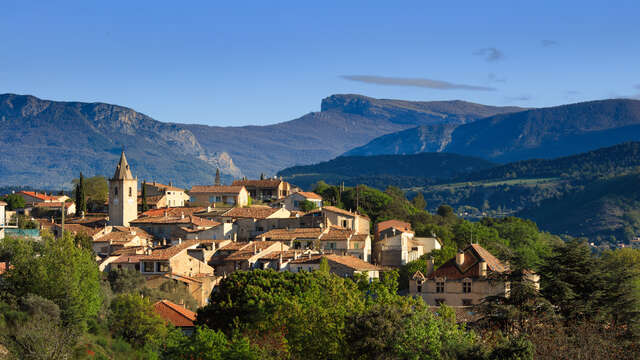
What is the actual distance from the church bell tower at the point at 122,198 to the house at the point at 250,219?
8.78 metres

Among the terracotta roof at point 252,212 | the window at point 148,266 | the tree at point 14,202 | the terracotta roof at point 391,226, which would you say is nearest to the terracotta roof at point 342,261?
the window at point 148,266

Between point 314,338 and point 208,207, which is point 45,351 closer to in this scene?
point 314,338

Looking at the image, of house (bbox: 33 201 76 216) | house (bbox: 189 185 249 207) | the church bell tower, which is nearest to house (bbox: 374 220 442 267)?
house (bbox: 189 185 249 207)

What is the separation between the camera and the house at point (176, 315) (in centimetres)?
5912

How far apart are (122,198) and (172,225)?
8574 millimetres

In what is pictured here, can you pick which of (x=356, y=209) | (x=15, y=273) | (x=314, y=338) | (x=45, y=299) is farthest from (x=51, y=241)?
(x=356, y=209)

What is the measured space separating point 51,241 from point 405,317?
31.8 m

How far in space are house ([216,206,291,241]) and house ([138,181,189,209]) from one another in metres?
17.7

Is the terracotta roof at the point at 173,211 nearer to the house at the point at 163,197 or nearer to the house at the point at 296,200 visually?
the house at the point at 163,197

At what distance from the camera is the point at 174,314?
6109 cm

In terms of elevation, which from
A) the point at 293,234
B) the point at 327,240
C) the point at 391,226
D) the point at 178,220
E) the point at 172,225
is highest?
the point at 178,220

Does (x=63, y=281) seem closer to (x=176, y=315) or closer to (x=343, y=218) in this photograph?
(x=176, y=315)

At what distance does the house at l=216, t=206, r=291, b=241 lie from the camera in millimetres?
88750

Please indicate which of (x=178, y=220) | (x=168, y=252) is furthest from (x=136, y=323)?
(x=178, y=220)
